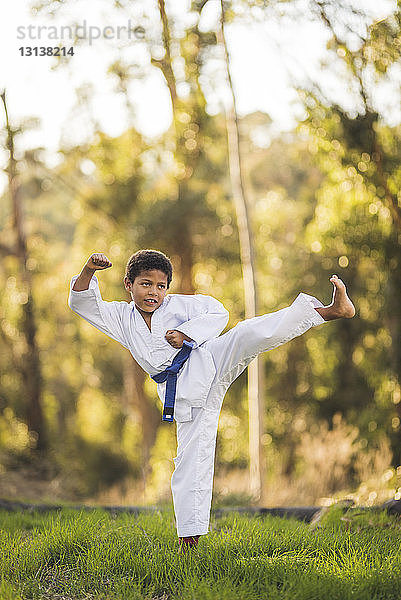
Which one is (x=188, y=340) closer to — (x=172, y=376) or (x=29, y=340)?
(x=172, y=376)

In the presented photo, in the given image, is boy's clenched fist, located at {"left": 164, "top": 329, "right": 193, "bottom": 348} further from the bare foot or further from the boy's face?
the bare foot

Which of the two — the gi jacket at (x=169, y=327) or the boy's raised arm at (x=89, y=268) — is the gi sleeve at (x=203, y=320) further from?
the boy's raised arm at (x=89, y=268)

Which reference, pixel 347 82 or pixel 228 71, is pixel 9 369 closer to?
pixel 228 71

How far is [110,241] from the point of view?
1184 cm

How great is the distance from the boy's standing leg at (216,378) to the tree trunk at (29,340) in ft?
29.5

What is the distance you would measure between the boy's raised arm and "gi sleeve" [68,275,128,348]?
0.09 feet

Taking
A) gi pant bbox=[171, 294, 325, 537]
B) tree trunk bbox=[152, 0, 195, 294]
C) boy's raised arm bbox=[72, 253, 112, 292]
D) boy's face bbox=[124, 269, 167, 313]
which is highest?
tree trunk bbox=[152, 0, 195, 294]

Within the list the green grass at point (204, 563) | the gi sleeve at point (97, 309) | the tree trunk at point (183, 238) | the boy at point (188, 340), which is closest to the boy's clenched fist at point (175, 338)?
the boy at point (188, 340)

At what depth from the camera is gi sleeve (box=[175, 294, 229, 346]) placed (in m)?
3.28

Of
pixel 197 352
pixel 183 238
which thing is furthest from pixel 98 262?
pixel 183 238

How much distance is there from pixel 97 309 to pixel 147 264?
34cm

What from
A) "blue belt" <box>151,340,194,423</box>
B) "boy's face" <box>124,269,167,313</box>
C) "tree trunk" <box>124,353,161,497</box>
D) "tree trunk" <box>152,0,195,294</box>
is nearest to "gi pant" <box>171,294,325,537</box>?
"blue belt" <box>151,340,194,423</box>

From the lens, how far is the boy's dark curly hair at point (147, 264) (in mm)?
3402

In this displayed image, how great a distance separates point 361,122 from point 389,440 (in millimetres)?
4072
